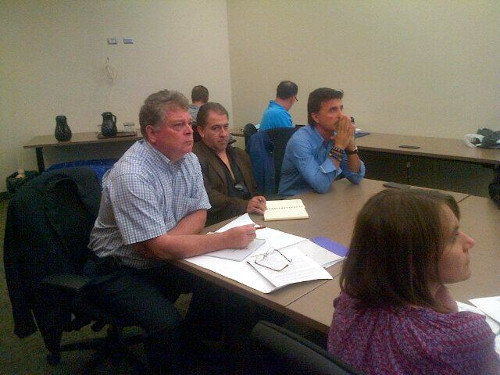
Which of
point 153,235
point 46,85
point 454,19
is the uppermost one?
point 454,19

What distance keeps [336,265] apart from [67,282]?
0.97 metres

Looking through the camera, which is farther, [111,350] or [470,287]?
[111,350]

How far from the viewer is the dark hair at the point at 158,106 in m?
1.59

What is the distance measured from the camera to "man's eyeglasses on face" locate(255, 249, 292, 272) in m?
1.28

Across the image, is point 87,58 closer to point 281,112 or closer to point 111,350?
point 281,112

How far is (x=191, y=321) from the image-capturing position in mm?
2012

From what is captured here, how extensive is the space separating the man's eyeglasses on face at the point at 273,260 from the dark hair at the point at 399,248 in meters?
0.50

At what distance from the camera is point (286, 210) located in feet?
6.04

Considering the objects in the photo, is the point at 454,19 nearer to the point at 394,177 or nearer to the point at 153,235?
the point at 394,177

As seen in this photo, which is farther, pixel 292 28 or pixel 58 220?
pixel 292 28

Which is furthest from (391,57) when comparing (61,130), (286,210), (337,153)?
(61,130)

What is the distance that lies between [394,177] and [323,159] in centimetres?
191

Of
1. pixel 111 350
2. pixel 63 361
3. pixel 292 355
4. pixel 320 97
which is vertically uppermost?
pixel 320 97

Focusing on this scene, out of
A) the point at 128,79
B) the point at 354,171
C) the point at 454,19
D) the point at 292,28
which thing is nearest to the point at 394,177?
the point at 454,19
